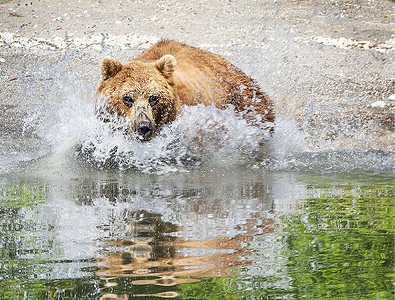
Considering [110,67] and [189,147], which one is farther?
[189,147]

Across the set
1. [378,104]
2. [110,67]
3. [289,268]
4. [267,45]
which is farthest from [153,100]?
[267,45]

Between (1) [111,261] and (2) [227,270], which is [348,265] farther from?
(1) [111,261]

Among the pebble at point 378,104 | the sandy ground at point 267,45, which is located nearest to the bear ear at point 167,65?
the sandy ground at point 267,45

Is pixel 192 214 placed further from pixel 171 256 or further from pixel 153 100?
pixel 153 100

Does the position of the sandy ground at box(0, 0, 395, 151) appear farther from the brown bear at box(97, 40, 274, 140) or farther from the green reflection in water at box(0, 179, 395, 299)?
the green reflection in water at box(0, 179, 395, 299)

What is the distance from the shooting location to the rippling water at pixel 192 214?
220cm

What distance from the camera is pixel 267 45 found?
9.51 meters

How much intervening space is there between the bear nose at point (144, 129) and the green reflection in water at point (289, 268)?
1996mm

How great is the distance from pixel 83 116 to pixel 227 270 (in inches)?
A: 152

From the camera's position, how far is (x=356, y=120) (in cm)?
735

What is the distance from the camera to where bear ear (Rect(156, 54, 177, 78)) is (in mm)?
5379

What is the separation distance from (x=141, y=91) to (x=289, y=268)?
332 cm

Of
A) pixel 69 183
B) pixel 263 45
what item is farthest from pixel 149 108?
pixel 263 45

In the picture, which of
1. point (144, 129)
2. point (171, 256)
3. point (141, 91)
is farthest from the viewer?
point (141, 91)
